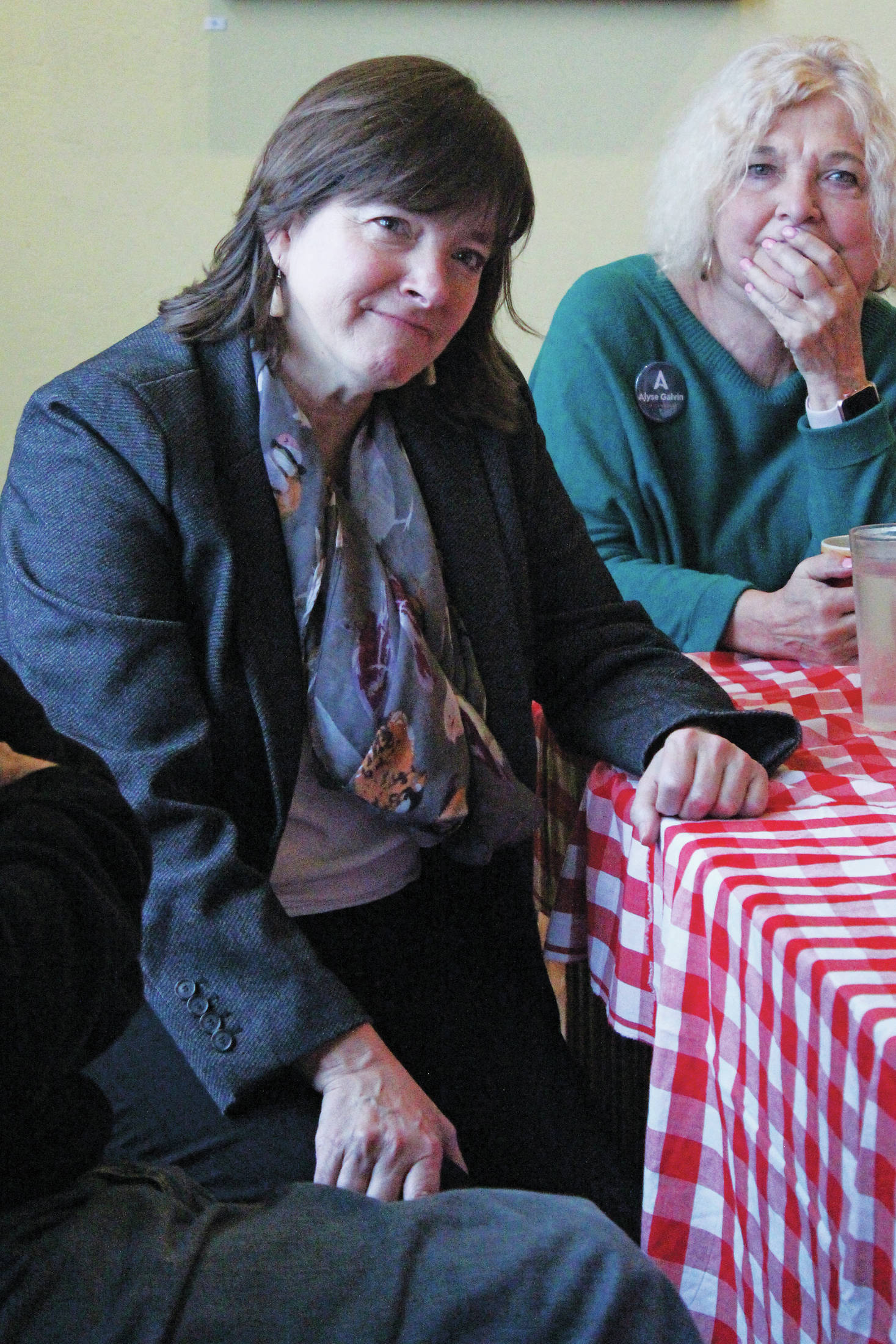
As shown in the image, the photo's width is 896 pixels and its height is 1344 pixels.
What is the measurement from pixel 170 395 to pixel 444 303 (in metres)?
0.25

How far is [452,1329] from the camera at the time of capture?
2.18 ft

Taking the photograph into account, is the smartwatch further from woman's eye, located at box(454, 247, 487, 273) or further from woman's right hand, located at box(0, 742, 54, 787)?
woman's right hand, located at box(0, 742, 54, 787)

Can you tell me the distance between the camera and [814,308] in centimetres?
155

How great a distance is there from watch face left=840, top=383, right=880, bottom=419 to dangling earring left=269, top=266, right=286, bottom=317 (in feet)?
2.31

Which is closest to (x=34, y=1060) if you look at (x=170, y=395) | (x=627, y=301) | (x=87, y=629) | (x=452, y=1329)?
(x=452, y=1329)

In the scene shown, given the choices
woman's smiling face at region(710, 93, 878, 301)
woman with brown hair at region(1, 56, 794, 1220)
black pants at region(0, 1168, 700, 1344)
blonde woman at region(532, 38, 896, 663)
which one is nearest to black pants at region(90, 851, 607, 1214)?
woman with brown hair at region(1, 56, 794, 1220)

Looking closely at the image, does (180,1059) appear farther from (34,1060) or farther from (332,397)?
(332,397)

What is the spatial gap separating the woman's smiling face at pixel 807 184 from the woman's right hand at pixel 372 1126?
42.6 inches

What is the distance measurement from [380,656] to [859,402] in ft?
2.47

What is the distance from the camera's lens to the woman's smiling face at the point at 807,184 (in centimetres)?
158

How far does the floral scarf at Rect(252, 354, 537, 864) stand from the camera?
109 centimetres

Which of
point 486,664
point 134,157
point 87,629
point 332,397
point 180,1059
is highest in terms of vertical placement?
point 134,157

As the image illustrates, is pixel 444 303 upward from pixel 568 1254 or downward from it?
upward

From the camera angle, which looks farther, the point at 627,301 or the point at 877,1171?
the point at 627,301
